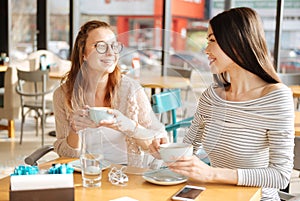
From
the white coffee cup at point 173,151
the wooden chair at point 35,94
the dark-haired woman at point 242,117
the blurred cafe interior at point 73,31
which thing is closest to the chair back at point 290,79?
the blurred cafe interior at point 73,31

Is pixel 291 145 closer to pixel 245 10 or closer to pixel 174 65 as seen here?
pixel 245 10

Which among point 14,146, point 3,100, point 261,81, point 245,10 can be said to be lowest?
point 14,146

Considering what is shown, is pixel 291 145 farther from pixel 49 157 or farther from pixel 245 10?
pixel 49 157

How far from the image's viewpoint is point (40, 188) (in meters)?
1.35

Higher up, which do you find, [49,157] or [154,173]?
[154,173]

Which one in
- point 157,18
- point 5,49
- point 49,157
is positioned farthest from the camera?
point 5,49

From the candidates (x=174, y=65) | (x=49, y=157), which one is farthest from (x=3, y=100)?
(x=174, y=65)

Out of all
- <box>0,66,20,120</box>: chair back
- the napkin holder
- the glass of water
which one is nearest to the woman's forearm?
the glass of water

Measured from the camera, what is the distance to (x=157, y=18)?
630cm

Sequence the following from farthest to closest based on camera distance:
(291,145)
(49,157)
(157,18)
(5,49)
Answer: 1. (5,49)
2. (157,18)
3. (49,157)
4. (291,145)

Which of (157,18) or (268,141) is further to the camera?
(157,18)

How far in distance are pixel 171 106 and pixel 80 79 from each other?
50cm

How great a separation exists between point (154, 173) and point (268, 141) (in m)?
0.41

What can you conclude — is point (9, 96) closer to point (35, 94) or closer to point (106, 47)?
point (35, 94)
